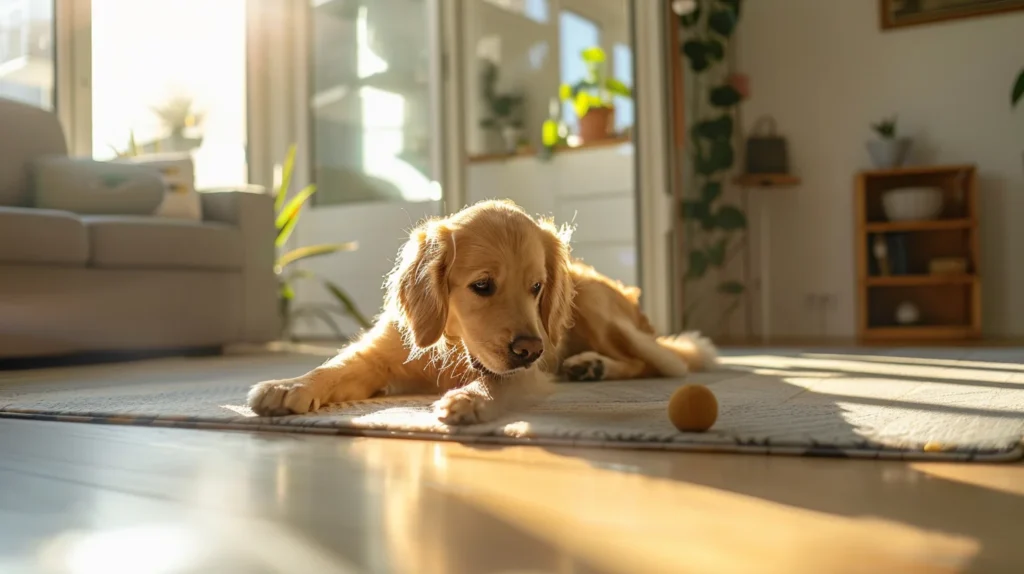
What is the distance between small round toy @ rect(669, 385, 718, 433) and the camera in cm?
143

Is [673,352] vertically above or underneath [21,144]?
underneath

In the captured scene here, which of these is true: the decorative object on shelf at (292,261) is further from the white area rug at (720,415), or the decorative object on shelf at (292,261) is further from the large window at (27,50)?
the white area rug at (720,415)

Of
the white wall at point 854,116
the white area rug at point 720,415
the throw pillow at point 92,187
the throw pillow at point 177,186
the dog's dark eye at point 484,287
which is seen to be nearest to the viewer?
the white area rug at point 720,415

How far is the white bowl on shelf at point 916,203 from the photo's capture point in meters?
5.24

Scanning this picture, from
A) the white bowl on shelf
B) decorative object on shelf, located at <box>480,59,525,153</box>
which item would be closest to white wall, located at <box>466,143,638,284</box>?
decorative object on shelf, located at <box>480,59,525,153</box>

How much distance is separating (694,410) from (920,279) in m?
4.36

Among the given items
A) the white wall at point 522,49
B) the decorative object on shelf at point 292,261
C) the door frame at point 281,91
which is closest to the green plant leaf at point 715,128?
the white wall at point 522,49

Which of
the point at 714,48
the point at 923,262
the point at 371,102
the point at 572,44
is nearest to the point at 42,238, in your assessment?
the point at 371,102

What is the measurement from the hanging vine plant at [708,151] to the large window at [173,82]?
3.37 m

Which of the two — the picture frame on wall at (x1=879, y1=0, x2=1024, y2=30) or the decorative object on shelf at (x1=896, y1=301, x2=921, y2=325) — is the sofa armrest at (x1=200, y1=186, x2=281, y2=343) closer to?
the decorative object on shelf at (x1=896, y1=301, x2=921, y2=325)

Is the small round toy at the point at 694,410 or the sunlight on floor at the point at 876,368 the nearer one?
the small round toy at the point at 694,410

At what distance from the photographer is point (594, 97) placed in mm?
6348

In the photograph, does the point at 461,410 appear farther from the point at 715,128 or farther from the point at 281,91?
the point at 281,91

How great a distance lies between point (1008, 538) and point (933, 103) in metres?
5.48
